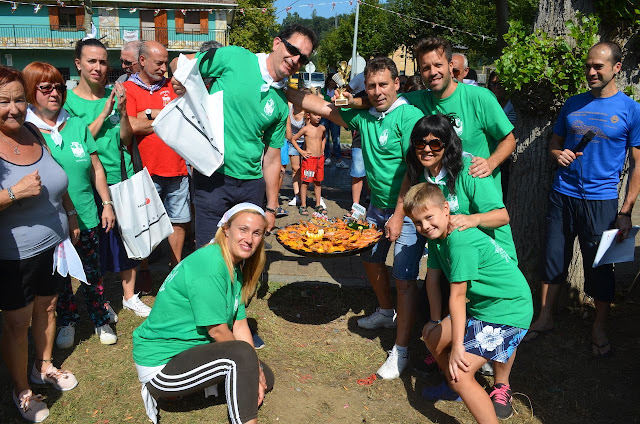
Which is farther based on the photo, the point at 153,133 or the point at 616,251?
the point at 153,133

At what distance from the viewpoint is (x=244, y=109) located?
386 cm

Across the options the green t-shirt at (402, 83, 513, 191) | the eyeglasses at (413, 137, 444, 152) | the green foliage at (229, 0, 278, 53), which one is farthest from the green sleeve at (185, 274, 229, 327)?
the green foliage at (229, 0, 278, 53)

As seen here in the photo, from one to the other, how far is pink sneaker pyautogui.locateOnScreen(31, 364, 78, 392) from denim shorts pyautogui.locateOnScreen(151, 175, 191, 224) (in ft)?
6.09

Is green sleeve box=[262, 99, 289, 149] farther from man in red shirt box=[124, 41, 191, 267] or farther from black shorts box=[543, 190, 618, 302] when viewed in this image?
black shorts box=[543, 190, 618, 302]

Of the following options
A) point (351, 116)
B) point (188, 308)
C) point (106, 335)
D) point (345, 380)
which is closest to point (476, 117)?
point (351, 116)

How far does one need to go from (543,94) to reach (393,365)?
258cm

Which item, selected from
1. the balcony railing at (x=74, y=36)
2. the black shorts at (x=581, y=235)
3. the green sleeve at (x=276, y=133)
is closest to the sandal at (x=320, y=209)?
the green sleeve at (x=276, y=133)

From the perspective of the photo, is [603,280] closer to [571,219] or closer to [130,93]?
[571,219]

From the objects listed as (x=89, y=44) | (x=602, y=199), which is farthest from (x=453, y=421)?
(x=89, y=44)

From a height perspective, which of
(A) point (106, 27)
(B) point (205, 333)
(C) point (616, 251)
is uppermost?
(A) point (106, 27)

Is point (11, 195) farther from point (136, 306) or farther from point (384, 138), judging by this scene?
point (384, 138)

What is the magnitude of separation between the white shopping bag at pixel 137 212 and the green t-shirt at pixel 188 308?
1.27 m

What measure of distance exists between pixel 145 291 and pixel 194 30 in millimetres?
35795

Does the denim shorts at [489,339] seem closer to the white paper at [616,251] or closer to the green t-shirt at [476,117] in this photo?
the green t-shirt at [476,117]
